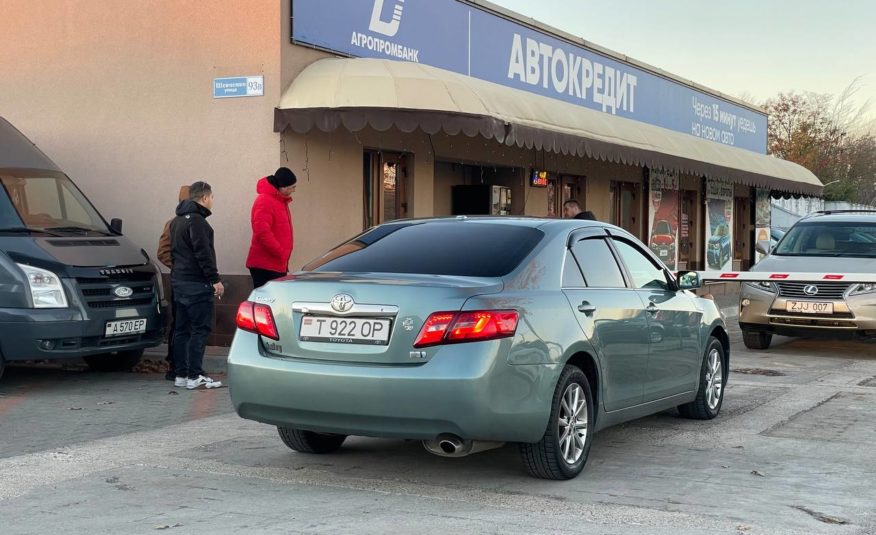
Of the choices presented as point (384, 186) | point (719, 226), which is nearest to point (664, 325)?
point (384, 186)

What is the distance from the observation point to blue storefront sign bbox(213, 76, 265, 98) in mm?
12609

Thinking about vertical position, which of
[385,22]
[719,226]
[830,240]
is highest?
[385,22]

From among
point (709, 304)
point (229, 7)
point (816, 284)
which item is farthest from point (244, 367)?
point (816, 284)

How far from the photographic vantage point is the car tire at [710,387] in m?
8.18

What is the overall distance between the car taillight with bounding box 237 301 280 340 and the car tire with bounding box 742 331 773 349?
908cm

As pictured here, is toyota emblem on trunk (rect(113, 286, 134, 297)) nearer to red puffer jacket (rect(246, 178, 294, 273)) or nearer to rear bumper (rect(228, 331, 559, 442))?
red puffer jacket (rect(246, 178, 294, 273))

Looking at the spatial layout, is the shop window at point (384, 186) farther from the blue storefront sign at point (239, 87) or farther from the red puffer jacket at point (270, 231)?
the red puffer jacket at point (270, 231)

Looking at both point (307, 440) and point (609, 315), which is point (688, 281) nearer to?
point (609, 315)

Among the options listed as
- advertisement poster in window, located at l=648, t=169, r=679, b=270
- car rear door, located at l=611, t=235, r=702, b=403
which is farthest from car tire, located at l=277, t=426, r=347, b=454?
advertisement poster in window, located at l=648, t=169, r=679, b=270

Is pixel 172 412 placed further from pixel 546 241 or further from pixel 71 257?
pixel 546 241

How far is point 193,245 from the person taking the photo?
9703 mm

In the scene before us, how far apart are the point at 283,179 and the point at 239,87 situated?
2.49 m

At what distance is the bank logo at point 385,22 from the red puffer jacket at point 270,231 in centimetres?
383

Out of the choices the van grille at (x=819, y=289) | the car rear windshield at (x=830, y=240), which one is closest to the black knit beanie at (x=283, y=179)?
the van grille at (x=819, y=289)
